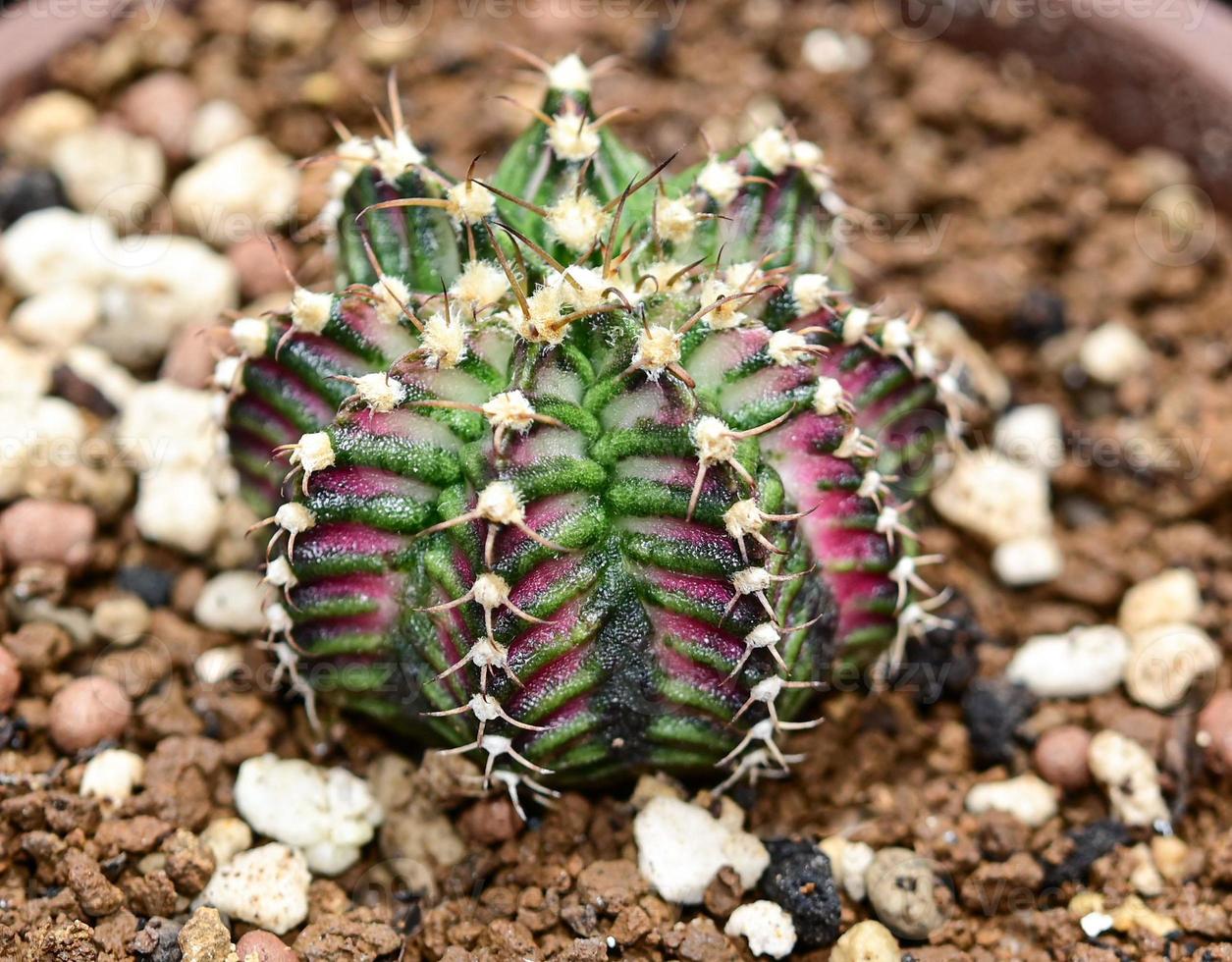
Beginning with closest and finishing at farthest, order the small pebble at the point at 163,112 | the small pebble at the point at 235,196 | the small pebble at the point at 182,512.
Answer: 1. the small pebble at the point at 182,512
2. the small pebble at the point at 235,196
3. the small pebble at the point at 163,112

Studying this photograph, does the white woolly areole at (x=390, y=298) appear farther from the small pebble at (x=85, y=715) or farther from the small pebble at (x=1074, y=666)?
the small pebble at (x=1074, y=666)

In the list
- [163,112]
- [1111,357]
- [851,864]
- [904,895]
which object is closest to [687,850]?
[851,864]

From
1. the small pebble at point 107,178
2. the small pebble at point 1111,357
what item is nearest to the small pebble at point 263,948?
the small pebble at point 107,178

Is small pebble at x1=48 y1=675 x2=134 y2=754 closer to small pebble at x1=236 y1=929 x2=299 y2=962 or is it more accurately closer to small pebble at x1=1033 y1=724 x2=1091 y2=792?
small pebble at x1=236 y1=929 x2=299 y2=962

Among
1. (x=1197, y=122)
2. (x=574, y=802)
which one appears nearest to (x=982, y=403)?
(x=1197, y=122)

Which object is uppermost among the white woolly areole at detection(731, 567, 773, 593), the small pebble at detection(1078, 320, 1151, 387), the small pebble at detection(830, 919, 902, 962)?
the white woolly areole at detection(731, 567, 773, 593)

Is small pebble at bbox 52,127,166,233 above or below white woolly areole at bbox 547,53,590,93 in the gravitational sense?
below

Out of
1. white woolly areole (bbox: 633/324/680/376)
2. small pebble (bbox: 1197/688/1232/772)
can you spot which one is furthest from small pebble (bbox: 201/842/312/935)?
small pebble (bbox: 1197/688/1232/772)
